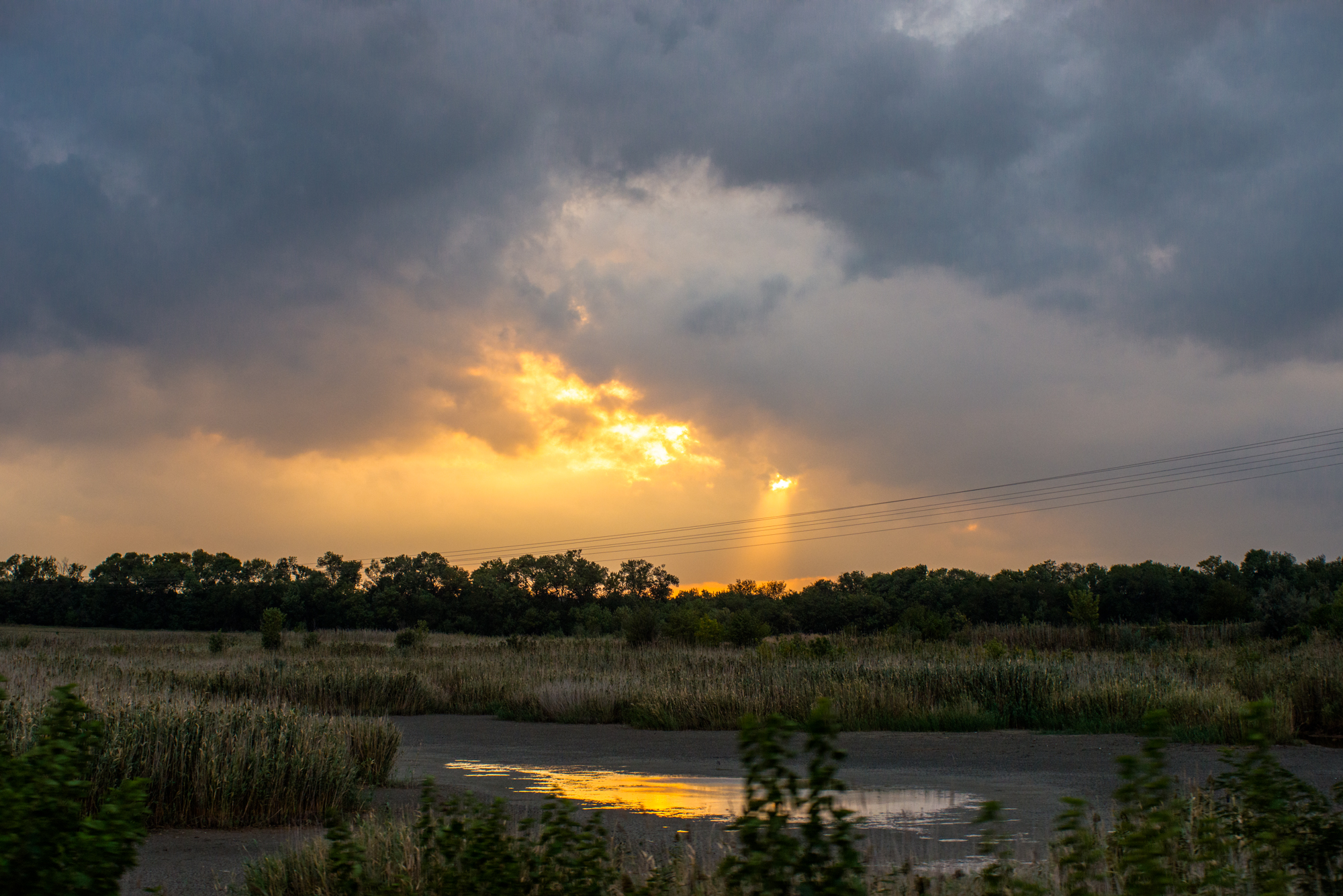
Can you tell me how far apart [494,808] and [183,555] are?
518 ft

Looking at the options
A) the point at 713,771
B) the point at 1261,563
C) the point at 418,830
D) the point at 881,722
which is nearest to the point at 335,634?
the point at 881,722

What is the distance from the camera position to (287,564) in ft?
429

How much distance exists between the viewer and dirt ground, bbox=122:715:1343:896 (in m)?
8.65

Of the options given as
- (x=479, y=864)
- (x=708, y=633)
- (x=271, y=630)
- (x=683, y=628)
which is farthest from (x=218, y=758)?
(x=271, y=630)

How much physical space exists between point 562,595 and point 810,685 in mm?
92110

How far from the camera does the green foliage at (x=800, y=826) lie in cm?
327

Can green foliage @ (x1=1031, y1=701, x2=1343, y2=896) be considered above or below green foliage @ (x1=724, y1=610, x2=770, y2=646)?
above

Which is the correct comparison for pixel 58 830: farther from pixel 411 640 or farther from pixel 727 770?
pixel 411 640

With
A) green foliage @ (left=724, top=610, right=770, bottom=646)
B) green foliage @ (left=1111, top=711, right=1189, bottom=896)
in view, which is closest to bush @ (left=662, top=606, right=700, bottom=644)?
green foliage @ (left=724, top=610, right=770, bottom=646)

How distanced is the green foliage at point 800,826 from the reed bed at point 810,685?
38.0 ft

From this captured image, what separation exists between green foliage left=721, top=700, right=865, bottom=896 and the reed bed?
11.6m

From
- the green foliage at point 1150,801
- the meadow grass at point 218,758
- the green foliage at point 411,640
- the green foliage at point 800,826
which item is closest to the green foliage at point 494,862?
the green foliage at point 800,826

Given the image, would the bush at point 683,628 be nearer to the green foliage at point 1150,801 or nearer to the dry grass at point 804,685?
the dry grass at point 804,685

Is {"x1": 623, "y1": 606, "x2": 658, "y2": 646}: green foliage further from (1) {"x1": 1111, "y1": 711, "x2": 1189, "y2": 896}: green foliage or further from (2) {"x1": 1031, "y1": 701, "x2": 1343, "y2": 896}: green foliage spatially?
(1) {"x1": 1111, "y1": 711, "x2": 1189, "y2": 896}: green foliage
